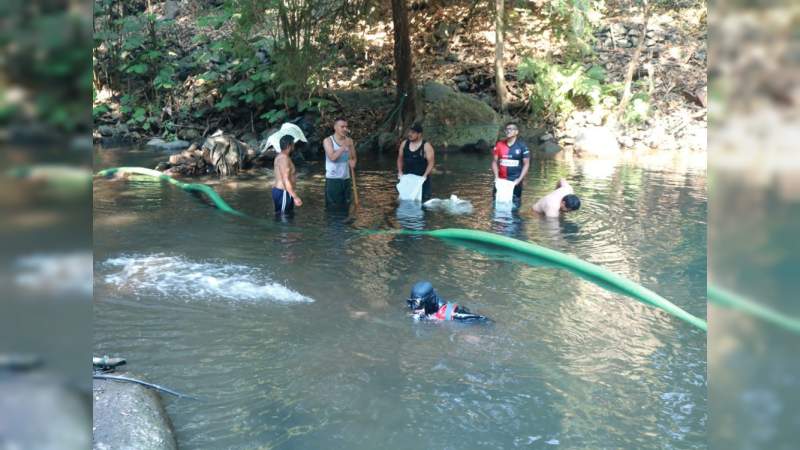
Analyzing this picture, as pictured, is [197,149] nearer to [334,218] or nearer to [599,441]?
[334,218]

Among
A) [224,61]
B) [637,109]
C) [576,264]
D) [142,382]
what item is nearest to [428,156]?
[576,264]

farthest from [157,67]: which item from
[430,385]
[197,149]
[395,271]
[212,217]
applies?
[430,385]

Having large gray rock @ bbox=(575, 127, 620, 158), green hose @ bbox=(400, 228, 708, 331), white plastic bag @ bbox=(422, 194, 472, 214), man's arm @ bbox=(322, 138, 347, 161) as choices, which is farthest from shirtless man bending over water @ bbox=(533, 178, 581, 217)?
large gray rock @ bbox=(575, 127, 620, 158)

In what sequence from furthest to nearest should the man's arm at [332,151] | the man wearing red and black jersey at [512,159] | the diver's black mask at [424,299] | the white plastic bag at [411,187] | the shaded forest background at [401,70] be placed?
the shaded forest background at [401,70]
the white plastic bag at [411,187]
the man wearing red and black jersey at [512,159]
the man's arm at [332,151]
the diver's black mask at [424,299]

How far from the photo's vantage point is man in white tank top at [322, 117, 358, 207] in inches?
397

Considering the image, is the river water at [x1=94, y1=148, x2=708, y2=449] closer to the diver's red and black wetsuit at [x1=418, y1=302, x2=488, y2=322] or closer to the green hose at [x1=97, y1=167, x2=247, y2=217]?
the diver's red and black wetsuit at [x1=418, y1=302, x2=488, y2=322]

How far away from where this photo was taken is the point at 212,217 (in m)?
9.98

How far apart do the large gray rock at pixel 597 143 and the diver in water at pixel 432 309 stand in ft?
43.0

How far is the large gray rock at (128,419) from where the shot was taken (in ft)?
11.4

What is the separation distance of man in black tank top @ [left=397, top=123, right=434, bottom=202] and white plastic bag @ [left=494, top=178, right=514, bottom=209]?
109 cm

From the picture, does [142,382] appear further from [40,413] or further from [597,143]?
[597,143]

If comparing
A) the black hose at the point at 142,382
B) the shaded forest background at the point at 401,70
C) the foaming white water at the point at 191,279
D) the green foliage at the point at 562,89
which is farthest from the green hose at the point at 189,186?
the green foliage at the point at 562,89

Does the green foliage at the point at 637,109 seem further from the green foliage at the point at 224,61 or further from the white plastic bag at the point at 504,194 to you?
the white plastic bag at the point at 504,194

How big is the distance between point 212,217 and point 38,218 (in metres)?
9.28
